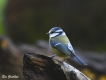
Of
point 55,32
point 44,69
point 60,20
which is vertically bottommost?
point 60,20

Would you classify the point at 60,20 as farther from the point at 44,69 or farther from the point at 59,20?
the point at 44,69

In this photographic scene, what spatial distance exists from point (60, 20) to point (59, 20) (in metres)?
0.03

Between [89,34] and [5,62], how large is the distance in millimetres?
4129

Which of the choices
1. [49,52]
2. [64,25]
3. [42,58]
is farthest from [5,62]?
[64,25]

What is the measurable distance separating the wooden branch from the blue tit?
40 centimetres

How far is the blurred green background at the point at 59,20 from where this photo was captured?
7562 millimetres

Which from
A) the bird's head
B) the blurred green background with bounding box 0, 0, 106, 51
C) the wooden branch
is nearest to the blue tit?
the bird's head

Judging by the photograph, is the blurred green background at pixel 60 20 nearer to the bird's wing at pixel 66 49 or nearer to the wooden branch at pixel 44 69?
the bird's wing at pixel 66 49

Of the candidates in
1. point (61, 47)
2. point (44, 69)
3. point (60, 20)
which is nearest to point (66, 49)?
point (61, 47)

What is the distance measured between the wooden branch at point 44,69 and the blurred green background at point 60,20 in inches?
205

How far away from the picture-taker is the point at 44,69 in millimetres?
2137

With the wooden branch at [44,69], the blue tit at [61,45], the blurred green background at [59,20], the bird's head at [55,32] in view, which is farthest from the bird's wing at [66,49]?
the blurred green background at [59,20]

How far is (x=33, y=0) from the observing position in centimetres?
803

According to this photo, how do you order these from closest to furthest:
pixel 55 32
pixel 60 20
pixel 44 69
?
pixel 44 69 < pixel 55 32 < pixel 60 20
